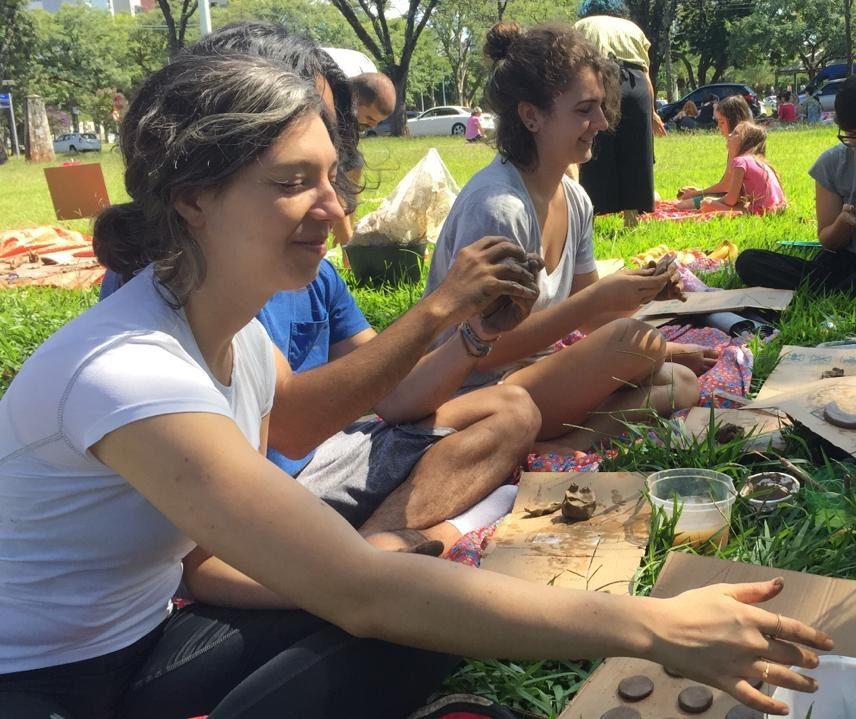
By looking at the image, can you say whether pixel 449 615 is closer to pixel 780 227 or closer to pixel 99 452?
pixel 99 452

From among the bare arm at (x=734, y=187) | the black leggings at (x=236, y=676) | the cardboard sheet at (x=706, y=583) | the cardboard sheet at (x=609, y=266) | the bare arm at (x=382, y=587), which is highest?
the bare arm at (x=382, y=587)

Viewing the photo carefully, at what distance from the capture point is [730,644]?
3.91ft

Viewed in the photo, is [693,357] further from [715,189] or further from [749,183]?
[715,189]

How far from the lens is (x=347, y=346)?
2.52 metres

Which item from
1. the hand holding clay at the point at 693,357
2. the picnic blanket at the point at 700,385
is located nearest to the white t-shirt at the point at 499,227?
the picnic blanket at the point at 700,385

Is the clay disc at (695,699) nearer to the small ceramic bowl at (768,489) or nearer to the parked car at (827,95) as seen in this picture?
the small ceramic bowl at (768,489)

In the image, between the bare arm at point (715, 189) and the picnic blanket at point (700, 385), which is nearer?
the picnic blanket at point (700, 385)

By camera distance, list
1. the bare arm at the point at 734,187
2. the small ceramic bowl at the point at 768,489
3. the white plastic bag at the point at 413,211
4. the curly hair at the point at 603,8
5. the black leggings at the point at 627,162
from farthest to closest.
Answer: the bare arm at the point at 734,187 → the curly hair at the point at 603,8 → the black leggings at the point at 627,162 → the white plastic bag at the point at 413,211 → the small ceramic bowl at the point at 768,489

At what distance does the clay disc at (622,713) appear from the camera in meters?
1.55

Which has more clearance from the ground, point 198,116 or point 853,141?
point 198,116

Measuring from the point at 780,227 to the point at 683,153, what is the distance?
9.19 m

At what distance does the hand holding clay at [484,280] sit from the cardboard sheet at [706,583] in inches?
26.7

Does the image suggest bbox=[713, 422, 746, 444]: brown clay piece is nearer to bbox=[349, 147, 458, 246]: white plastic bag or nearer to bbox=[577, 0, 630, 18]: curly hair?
bbox=[349, 147, 458, 246]: white plastic bag

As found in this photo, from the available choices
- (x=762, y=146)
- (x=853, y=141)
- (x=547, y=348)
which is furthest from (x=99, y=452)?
(x=762, y=146)
